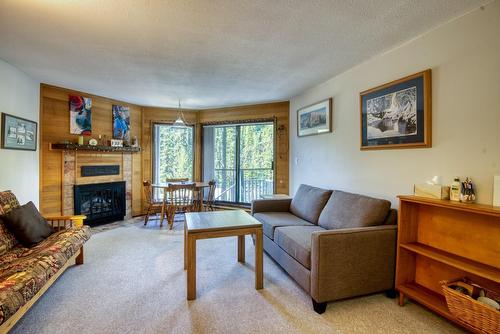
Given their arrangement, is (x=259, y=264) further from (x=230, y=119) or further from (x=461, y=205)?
(x=230, y=119)

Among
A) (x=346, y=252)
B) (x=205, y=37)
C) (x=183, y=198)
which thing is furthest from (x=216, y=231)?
(x=183, y=198)

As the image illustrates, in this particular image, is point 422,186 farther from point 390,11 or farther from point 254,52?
point 254,52

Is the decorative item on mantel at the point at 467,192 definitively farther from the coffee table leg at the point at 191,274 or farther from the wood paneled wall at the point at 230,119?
the wood paneled wall at the point at 230,119

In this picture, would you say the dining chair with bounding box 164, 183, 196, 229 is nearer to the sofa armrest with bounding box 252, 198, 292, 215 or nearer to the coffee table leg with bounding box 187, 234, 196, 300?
the sofa armrest with bounding box 252, 198, 292, 215

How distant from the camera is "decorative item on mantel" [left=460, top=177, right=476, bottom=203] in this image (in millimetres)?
1797

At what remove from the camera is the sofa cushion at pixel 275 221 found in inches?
114

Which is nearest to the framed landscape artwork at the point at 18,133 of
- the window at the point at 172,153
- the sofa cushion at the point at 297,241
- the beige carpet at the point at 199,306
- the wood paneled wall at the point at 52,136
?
the wood paneled wall at the point at 52,136

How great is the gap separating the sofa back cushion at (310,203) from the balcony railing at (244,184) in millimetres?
1485

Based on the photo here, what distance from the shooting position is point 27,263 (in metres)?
1.87

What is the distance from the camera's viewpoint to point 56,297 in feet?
7.22

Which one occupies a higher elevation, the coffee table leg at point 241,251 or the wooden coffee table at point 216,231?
the wooden coffee table at point 216,231

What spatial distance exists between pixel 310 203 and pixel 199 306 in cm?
177

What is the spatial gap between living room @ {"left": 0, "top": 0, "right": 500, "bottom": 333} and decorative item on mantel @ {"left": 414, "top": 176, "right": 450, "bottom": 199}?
0.02m

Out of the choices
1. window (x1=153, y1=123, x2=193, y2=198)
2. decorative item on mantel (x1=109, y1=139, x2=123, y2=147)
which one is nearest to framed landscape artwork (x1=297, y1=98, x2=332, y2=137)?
window (x1=153, y1=123, x2=193, y2=198)
